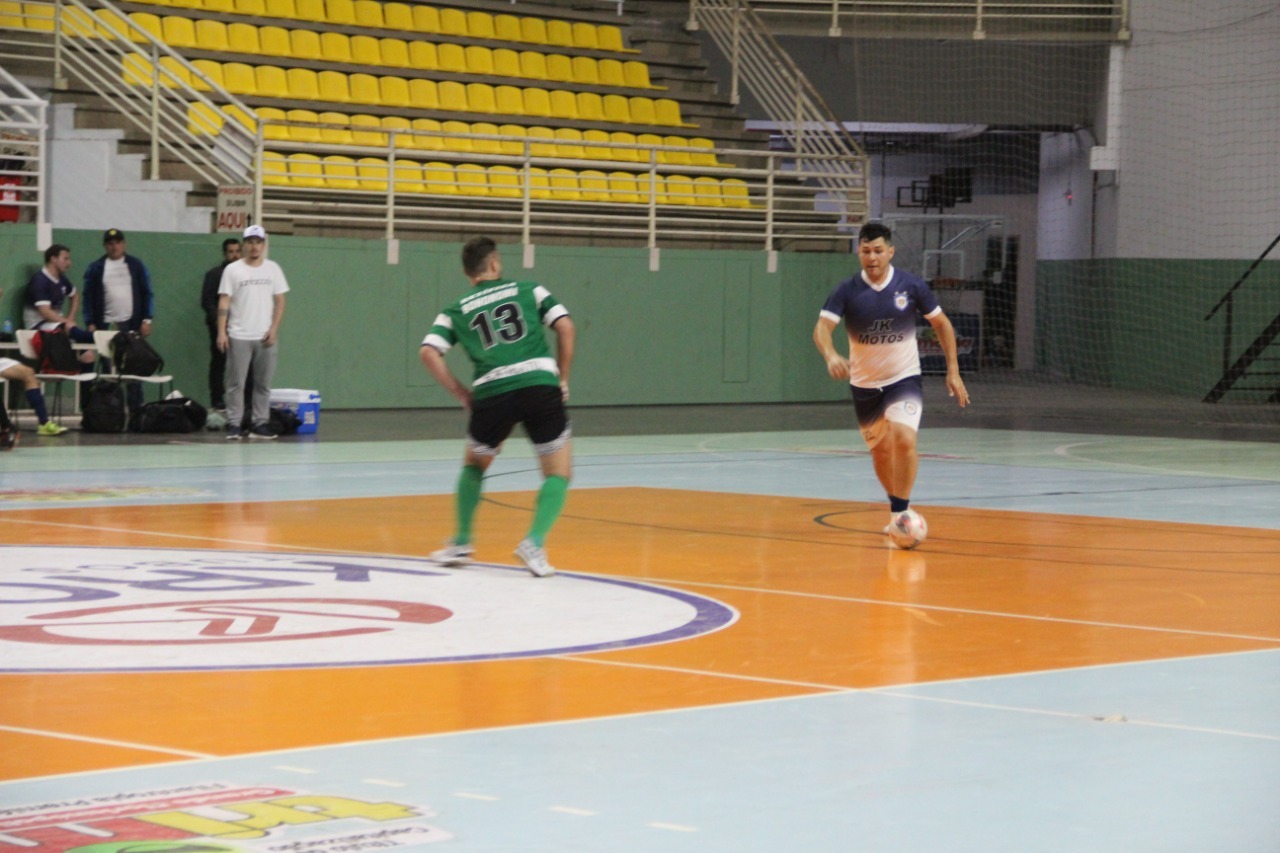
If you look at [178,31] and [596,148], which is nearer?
[178,31]

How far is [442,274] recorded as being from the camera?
25500mm

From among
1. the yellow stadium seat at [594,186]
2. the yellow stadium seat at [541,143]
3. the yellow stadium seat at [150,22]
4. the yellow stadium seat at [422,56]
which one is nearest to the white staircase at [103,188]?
the yellow stadium seat at [150,22]

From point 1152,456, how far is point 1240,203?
13590mm

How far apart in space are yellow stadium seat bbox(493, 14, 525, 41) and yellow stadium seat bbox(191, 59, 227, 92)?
484 centimetres

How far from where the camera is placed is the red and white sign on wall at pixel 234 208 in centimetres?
2319

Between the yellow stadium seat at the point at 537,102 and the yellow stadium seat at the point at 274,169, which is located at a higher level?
the yellow stadium seat at the point at 537,102

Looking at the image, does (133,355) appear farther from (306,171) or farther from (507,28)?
(507,28)

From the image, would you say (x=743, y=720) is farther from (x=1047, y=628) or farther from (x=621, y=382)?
(x=621, y=382)

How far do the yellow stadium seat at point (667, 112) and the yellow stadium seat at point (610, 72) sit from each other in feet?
1.97

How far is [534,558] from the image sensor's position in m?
9.92

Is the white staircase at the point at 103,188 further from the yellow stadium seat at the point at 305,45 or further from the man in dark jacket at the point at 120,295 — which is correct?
the yellow stadium seat at the point at 305,45

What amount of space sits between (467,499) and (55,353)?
11.1 m

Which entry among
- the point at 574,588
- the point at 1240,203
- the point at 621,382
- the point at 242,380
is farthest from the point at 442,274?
the point at 574,588

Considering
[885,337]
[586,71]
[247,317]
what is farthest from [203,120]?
[885,337]
